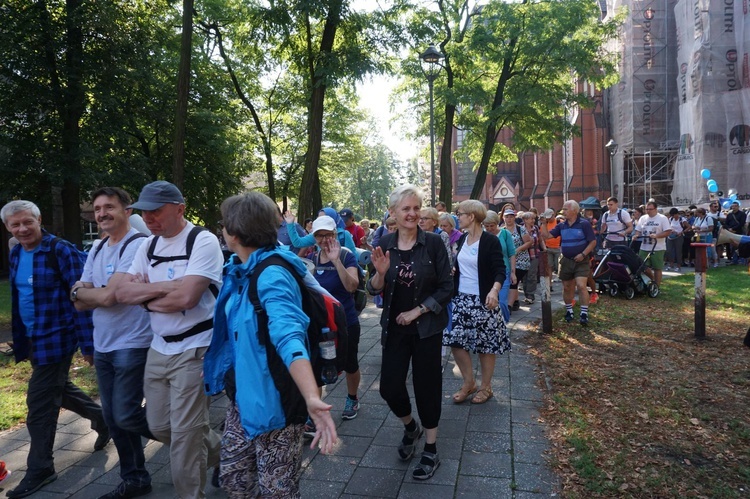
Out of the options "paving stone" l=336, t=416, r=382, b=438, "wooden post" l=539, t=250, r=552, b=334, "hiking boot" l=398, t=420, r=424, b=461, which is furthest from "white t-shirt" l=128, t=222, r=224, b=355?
"wooden post" l=539, t=250, r=552, b=334

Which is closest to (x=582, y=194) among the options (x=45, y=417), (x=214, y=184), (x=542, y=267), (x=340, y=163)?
(x=340, y=163)

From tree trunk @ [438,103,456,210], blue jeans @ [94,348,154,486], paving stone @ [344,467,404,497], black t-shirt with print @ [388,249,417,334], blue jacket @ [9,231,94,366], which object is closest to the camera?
blue jeans @ [94,348,154,486]

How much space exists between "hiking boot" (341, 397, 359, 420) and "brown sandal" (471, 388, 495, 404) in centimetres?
112

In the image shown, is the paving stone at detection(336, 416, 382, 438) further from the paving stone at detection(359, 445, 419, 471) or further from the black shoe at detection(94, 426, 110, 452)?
the black shoe at detection(94, 426, 110, 452)

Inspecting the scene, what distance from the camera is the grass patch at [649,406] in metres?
3.62

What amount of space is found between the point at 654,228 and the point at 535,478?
973 centimetres

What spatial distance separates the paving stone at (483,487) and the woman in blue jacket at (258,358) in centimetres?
150

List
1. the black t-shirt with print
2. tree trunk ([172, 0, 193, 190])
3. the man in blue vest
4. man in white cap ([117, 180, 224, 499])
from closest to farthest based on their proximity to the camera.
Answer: man in white cap ([117, 180, 224, 499]), the black t-shirt with print, the man in blue vest, tree trunk ([172, 0, 193, 190])

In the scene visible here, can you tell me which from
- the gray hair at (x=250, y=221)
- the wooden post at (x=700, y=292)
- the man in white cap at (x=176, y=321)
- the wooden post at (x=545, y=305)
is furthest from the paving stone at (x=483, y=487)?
the wooden post at (x=700, y=292)

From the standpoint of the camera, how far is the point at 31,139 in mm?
15469

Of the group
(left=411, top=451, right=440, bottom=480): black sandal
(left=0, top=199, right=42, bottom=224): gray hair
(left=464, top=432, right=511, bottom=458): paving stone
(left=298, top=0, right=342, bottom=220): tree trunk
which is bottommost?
(left=464, top=432, right=511, bottom=458): paving stone

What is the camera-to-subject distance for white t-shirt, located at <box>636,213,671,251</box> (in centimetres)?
1168

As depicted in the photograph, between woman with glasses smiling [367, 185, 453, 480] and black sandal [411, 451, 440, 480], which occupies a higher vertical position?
woman with glasses smiling [367, 185, 453, 480]

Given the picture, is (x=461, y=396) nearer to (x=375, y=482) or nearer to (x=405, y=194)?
(x=375, y=482)
